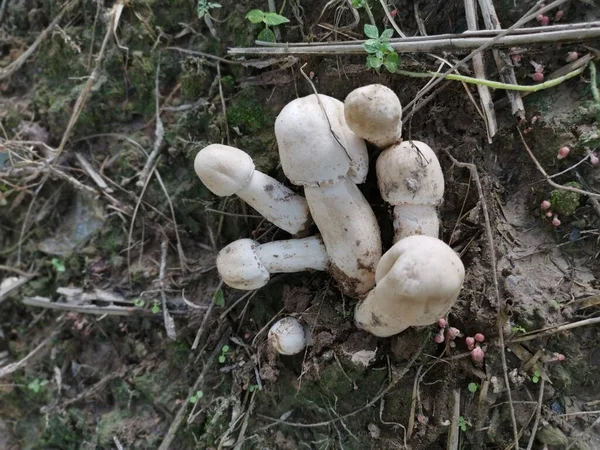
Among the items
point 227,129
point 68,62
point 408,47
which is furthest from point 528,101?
point 68,62

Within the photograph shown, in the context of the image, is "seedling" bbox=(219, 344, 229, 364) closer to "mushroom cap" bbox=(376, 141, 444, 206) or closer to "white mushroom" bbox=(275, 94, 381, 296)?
"white mushroom" bbox=(275, 94, 381, 296)

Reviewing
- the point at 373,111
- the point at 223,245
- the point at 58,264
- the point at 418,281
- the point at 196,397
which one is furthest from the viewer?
the point at 58,264

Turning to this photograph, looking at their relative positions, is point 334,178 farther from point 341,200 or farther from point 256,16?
point 256,16

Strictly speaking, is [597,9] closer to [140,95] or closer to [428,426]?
[428,426]

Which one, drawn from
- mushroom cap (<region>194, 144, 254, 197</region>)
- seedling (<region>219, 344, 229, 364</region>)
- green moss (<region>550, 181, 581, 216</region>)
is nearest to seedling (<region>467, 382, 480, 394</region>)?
green moss (<region>550, 181, 581, 216</region>)

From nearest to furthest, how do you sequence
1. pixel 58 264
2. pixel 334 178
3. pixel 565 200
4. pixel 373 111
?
pixel 373 111, pixel 334 178, pixel 565 200, pixel 58 264

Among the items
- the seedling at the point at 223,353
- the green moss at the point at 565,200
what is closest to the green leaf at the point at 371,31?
the green moss at the point at 565,200

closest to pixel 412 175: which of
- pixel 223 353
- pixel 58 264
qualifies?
pixel 223 353
